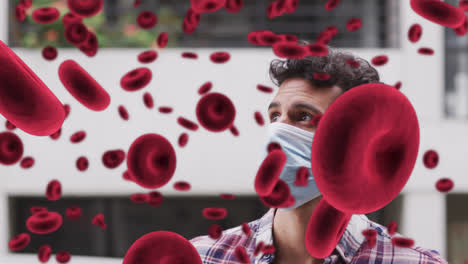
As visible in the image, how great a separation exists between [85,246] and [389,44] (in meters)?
1.37

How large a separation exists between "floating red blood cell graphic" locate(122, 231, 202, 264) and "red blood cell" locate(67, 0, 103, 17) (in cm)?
25

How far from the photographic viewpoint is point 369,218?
2.09 ft

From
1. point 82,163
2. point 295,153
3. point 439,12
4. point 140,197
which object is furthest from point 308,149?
point 82,163

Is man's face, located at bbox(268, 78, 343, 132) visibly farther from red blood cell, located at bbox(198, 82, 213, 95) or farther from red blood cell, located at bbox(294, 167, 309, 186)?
red blood cell, located at bbox(198, 82, 213, 95)

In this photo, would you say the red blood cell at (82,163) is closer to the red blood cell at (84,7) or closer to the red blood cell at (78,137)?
the red blood cell at (78,137)

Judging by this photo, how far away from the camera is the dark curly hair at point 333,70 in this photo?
0.59 meters

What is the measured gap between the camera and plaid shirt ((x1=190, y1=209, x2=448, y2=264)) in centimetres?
57

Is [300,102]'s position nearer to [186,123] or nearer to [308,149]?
[308,149]

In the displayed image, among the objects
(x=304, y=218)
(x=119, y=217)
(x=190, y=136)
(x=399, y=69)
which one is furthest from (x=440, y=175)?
(x=119, y=217)

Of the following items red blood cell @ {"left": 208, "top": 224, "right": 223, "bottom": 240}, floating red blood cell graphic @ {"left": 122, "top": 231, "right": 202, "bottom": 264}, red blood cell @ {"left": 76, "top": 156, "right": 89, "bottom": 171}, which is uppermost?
floating red blood cell graphic @ {"left": 122, "top": 231, "right": 202, "bottom": 264}

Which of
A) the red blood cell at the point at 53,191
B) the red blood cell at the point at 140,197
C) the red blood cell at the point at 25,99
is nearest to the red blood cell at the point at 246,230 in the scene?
the red blood cell at the point at 53,191

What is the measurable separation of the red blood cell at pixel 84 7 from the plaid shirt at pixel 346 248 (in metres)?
0.38

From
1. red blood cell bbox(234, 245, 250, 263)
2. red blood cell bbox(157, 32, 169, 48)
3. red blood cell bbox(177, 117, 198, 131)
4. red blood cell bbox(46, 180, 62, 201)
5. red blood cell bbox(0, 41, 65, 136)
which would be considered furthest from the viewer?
red blood cell bbox(177, 117, 198, 131)

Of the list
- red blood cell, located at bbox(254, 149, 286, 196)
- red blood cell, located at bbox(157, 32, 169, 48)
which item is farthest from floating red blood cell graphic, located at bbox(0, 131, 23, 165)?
red blood cell, located at bbox(157, 32, 169, 48)
